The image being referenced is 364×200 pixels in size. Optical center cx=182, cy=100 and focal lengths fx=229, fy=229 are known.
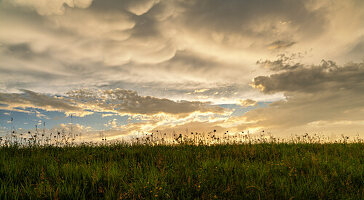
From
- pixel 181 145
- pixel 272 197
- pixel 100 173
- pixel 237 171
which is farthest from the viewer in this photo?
pixel 181 145

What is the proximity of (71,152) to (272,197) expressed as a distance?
23.3 ft

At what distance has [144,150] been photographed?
27.2ft

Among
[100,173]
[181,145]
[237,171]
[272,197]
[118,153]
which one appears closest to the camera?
[272,197]

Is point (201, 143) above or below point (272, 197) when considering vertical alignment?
above

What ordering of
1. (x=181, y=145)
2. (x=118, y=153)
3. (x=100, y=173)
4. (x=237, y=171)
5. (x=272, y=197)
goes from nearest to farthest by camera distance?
(x=272, y=197)
(x=100, y=173)
(x=237, y=171)
(x=118, y=153)
(x=181, y=145)

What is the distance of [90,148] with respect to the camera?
30.5 ft

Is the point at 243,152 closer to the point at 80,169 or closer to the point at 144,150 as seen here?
the point at 144,150

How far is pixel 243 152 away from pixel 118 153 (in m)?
4.37

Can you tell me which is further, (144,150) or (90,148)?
(90,148)

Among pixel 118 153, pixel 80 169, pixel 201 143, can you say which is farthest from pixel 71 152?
pixel 201 143

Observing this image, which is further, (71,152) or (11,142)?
(11,142)

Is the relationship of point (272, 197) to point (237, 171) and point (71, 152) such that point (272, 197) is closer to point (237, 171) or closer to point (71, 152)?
point (237, 171)

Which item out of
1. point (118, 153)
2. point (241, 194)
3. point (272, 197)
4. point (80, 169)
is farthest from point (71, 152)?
point (272, 197)

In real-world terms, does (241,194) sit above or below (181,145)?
below
